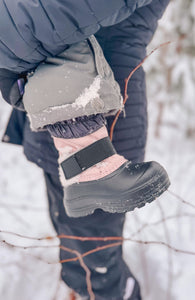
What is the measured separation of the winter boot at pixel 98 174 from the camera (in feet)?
3.15

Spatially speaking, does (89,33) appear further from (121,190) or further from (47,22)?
(121,190)

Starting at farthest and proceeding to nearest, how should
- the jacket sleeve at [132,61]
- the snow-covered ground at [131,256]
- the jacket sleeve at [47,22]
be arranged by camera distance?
the snow-covered ground at [131,256]
the jacket sleeve at [132,61]
the jacket sleeve at [47,22]

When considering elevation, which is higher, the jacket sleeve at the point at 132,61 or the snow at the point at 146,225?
the jacket sleeve at the point at 132,61

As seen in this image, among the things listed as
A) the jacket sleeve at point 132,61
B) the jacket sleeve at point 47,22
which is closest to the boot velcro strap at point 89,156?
the jacket sleeve at point 132,61

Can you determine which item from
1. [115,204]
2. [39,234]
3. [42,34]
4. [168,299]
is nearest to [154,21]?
[42,34]

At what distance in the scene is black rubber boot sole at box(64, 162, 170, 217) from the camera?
3.06 feet

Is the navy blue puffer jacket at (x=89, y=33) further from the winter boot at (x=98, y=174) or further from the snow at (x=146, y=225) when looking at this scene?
the snow at (x=146, y=225)

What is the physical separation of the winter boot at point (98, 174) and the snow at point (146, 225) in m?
0.31

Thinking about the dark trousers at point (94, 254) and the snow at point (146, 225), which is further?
the snow at point (146, 225)

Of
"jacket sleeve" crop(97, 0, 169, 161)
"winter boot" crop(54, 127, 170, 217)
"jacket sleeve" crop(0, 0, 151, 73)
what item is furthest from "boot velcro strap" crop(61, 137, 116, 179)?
"jacket sleeve" crop(0, 0, 151, 73)

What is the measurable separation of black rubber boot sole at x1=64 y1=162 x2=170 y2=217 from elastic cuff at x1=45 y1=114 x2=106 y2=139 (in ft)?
0.61

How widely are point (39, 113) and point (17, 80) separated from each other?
194 millimetres

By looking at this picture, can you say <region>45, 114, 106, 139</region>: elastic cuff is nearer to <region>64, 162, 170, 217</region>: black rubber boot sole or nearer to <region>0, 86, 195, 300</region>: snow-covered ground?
<region>64, 162, 170, 217</region>: black rubber boot sole

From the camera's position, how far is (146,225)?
49.9 inches
